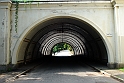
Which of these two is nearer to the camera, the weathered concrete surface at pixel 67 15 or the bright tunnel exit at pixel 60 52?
the weathered concrete surface at pixel 67 15

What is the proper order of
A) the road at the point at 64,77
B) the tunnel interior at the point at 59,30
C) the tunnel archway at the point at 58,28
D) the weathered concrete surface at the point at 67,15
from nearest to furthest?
the road at the point at 64,77 < the weathered concrete surface at the point at 67,15 < the tunnel archway at the point at 58,28 < the tunnel interior at the point at 59,30

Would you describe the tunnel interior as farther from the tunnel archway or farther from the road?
the road

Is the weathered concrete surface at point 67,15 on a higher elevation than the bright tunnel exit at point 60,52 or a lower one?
higher

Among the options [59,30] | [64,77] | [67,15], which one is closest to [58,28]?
[59,30]

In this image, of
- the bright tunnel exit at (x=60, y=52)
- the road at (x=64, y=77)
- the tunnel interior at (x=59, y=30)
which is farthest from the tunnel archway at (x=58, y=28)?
the bright tunnel exit at (x=60, y=52)

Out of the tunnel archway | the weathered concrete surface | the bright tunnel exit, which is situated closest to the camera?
the weathered concrete surface

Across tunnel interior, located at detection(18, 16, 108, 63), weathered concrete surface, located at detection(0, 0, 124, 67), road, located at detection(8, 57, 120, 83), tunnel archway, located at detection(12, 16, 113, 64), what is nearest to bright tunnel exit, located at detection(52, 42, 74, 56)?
tunnel interior, located at detection(18, 16, 108, 63)

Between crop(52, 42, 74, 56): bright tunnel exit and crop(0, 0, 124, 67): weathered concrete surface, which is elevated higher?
crop(0, 0, 124, 67): weathered concrete surface

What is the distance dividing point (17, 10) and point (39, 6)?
1786 millimetres

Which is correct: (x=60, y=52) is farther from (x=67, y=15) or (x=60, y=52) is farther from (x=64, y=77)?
(x=64, y=77)

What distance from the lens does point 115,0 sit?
14.7 meters

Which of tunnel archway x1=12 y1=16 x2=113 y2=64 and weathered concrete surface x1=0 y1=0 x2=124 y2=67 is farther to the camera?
tunnel archway x1=12 y1=16 x2=113 y2=64

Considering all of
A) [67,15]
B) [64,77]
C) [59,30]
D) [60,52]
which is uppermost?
[67,15]

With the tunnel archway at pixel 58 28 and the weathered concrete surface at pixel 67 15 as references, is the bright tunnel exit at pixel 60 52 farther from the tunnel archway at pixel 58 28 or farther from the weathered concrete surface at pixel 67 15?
the weathered concrete surface at pixel 67 15
